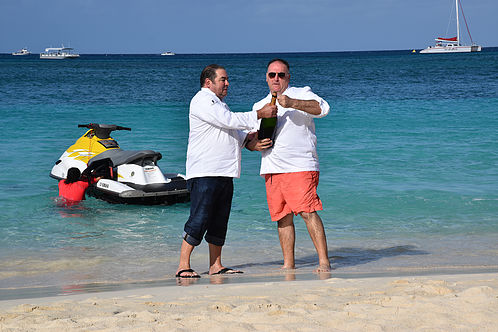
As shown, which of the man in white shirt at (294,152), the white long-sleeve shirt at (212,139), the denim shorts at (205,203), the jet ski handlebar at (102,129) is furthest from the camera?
the jet ski handlebar at (102,129)

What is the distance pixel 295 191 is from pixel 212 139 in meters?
0.80

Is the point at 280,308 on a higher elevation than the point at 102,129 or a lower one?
lower

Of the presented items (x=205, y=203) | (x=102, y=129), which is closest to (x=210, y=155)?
(x=205, y=203)

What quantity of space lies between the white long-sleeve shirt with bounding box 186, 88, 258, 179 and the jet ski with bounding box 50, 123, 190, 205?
3481 mm

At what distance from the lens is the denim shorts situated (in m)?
5.32

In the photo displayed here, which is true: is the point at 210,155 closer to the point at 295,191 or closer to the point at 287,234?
the point at 295,191

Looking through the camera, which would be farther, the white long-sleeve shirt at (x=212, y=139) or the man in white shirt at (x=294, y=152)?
the man in white shirt at (x=294, y=152)

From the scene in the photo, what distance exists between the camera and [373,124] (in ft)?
71.9

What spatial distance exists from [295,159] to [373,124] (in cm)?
1693

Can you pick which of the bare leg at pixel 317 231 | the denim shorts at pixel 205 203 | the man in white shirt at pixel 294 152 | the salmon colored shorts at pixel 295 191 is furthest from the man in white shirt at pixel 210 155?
the bare leg at pixel 317 231

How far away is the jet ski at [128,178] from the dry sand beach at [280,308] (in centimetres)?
376

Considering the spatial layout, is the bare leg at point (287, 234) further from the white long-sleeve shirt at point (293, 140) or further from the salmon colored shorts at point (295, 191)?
the white long-sleeve shirt at point (293, 140)

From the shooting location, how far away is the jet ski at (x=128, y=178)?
28.8ft

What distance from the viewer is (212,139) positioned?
5301 mm
